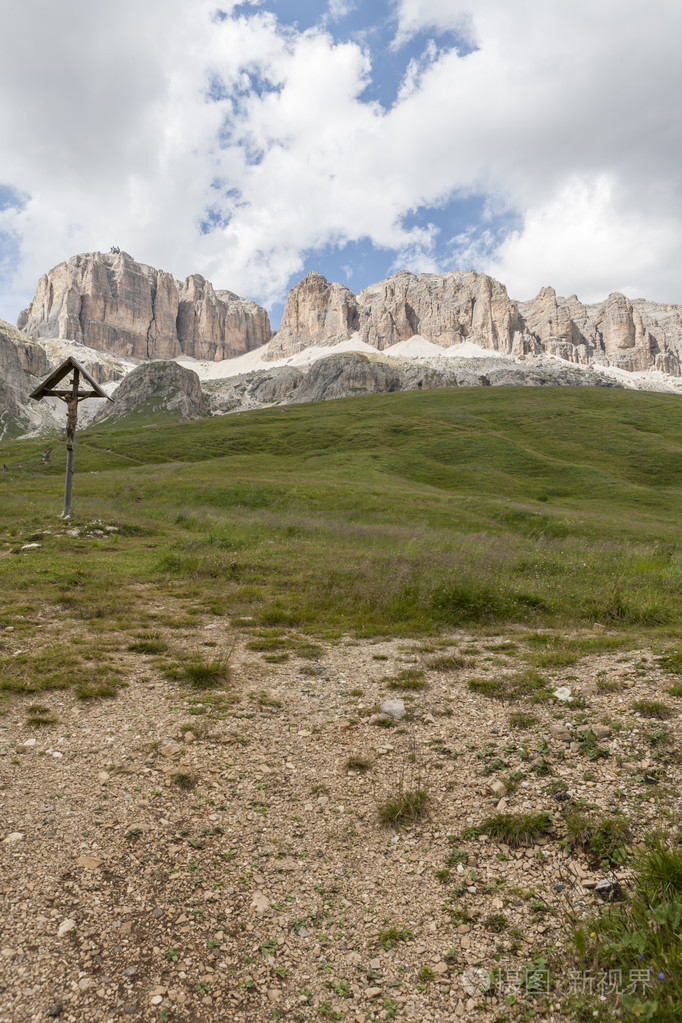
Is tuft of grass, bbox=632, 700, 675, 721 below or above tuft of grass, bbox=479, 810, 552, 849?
above

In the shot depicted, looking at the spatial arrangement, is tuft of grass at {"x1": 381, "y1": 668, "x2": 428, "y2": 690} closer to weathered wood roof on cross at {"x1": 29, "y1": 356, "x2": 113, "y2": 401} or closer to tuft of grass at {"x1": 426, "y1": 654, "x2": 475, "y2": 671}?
tuft of grass at {"x1": 426, "y1": 654, "x2": 475, "y2": 671}

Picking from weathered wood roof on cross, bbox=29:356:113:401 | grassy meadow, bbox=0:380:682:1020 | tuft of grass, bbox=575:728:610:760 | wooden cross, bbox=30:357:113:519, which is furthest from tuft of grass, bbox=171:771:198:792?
weathered wood roof on cross, bbox=29:356:113:401

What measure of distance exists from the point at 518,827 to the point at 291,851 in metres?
2.26

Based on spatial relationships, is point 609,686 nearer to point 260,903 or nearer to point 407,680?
point 407,680

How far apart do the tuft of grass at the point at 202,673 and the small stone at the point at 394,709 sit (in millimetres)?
2807

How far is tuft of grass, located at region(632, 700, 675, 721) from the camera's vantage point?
648cm

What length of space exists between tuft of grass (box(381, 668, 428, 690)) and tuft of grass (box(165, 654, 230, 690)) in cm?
281

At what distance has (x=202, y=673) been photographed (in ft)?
28.0

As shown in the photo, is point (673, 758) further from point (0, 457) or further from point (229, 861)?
point (0, 457)

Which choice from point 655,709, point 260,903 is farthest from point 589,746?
point 260,903

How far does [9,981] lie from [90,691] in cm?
459

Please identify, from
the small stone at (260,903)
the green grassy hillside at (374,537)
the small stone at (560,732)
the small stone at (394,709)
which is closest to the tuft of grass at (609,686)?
the small stone at (560,732)

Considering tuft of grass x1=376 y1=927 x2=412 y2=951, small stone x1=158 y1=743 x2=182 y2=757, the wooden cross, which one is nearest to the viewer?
tuft of grass x1=376 y1=927 x2=412 y2=951

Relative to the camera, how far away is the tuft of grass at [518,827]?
15.8ft
